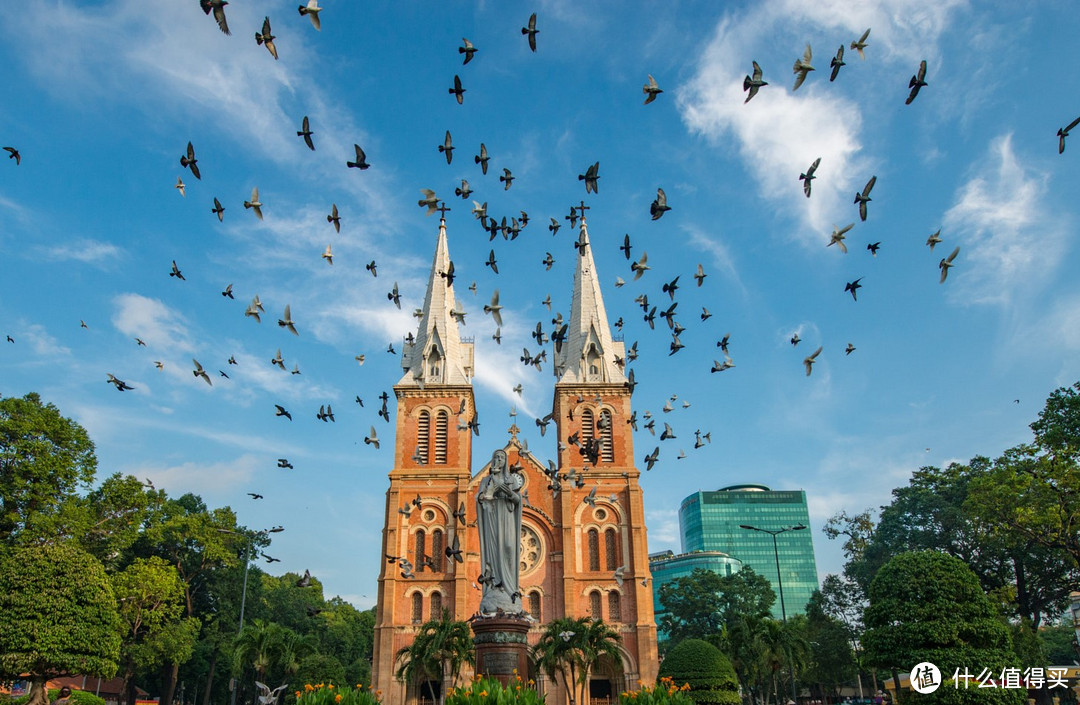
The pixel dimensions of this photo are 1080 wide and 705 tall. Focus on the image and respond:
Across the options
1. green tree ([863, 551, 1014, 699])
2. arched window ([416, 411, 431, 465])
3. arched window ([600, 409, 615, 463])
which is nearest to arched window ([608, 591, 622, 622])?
arched window ([600, 409, 615, 463])

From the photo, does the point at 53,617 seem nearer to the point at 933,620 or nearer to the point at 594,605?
the point at 594,605

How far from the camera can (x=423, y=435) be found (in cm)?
3906

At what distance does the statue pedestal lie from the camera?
14.5 meters

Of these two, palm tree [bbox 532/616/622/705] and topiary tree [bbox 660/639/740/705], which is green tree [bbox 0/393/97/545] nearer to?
palm tree [bbox 532/616/622/705]

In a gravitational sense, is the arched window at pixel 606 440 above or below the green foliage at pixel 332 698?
above

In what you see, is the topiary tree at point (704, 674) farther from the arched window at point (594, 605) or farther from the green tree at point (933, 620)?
the arched window at point (594, 605)

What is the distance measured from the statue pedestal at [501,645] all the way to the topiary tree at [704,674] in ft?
37.9

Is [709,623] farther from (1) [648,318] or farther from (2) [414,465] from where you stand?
(1) [648,318]

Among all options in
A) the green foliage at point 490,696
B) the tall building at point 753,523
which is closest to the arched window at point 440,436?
the green foliage at point 490,696

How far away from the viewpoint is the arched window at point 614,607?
35.0 m

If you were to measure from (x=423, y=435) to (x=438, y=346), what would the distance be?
543cm

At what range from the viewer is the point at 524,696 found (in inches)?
363

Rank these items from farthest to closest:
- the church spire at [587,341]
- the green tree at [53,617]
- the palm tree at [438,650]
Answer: the church spire at [587,341]
the green tree at [53,617]
the palm tree at [438,650]

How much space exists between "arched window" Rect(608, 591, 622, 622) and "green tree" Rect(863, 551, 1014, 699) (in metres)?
17.8
